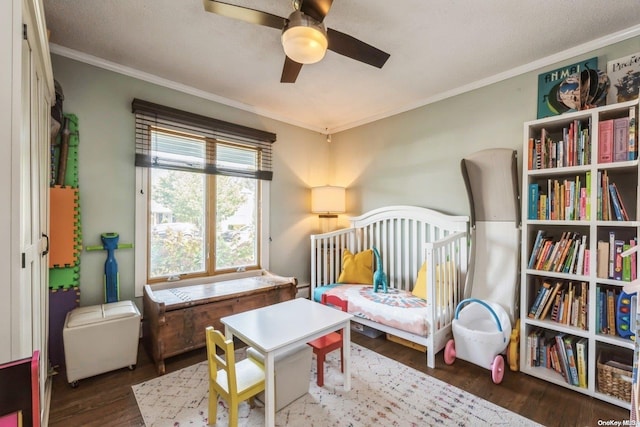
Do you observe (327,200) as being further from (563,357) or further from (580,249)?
(563,357)

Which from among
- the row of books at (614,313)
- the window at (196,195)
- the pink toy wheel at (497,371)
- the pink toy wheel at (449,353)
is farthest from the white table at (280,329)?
the row of books at (614,313)

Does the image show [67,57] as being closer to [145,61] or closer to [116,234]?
[145,61]

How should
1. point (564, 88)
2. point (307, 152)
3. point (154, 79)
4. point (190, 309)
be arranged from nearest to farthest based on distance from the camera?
point (564, 88) → point (190, 309) → point (154, 79) → point (307, 152)

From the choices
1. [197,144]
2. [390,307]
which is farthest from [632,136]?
[197,144]

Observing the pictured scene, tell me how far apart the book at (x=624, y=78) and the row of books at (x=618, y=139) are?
31 cm

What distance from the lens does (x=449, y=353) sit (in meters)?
2.26

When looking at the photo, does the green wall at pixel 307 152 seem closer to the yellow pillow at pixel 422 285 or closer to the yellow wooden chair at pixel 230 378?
the yellow pillow at pixel 422 285

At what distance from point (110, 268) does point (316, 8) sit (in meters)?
2.45

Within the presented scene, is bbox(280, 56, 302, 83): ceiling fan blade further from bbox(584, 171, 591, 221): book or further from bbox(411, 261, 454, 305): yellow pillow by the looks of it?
bbox(584, 171, 591, 221): book

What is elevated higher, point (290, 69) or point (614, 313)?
point (290, 69)

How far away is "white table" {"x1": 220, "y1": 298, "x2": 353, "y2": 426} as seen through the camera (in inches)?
59.3

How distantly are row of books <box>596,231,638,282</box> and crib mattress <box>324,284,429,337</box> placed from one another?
1.18 metres

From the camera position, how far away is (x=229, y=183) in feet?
10.4

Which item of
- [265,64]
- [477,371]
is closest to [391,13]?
[265,64]
